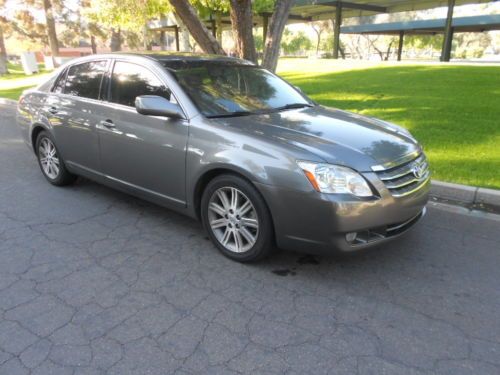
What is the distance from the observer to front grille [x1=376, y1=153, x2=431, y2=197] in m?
3.20

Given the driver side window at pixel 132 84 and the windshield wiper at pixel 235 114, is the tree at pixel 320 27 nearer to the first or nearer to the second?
the driver side window at pixel 132 84

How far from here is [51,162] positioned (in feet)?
18.0

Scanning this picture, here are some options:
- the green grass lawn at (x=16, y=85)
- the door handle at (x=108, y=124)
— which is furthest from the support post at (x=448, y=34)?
the door handle at (x=108, y=124)

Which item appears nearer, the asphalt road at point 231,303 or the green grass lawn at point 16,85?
the asphalt road at point 231,303

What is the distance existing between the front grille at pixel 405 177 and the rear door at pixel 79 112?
2.90 metres

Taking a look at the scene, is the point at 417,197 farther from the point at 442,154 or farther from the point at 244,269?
the point at 442,154

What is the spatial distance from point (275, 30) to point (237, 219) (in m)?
6.66

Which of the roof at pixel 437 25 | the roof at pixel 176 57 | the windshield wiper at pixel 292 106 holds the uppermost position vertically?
the roof at pixel 437 25

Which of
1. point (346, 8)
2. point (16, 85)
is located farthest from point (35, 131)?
point (346, 8)

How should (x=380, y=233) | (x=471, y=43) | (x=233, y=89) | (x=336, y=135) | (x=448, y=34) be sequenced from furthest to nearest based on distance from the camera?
1. (x=471, y=43)
2. (x=448, y=34)
3. (x=233, y=89)
4. (x=336, y=135)
5. (x=380, y=233)

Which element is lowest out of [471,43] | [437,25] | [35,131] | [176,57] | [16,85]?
[16,85]

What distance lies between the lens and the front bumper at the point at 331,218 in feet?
9.91

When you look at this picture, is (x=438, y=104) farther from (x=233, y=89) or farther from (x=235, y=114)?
(x=235, y=114)

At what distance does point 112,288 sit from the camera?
3.21 meters
